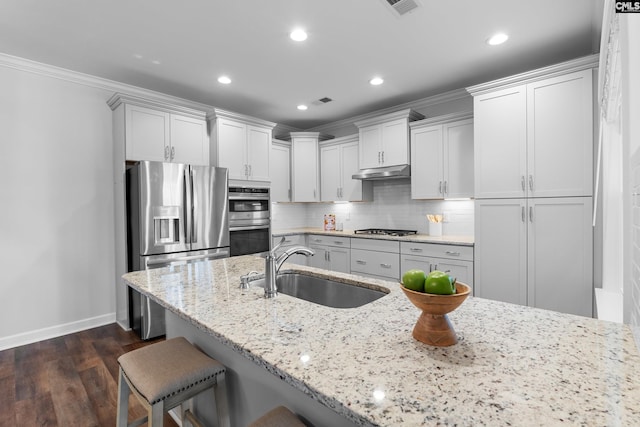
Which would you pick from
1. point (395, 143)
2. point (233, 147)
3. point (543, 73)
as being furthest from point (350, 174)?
point (543, 73)

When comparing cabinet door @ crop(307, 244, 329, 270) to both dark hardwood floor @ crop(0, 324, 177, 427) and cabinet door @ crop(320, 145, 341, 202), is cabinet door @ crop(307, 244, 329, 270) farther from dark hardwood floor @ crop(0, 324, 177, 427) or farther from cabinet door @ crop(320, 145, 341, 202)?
dark hardwood floor @ crop(0, 324, 177, 427)

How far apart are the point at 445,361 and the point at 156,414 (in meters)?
1.03

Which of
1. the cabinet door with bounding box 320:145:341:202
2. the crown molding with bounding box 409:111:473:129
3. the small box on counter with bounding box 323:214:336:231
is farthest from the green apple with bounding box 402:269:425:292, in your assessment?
the small box on counter with bounding box 323:214:336:231

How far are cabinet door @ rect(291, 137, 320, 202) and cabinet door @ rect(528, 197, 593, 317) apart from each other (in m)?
2.98

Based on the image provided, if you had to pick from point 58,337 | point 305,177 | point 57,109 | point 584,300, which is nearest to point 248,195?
point 305,177

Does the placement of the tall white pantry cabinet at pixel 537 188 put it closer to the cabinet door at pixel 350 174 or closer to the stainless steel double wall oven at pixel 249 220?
the cabinet door at pixel 350 174

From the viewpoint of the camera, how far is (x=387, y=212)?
452 centimetres

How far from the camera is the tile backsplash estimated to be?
12.7 feet

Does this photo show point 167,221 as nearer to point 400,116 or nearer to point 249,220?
point 249,220

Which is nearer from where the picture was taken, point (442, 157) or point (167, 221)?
point (167, 221)

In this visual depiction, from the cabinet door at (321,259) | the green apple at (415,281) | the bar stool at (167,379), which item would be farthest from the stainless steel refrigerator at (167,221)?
the green apple at (415,281)

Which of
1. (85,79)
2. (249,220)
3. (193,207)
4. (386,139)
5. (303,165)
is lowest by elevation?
(249,220)

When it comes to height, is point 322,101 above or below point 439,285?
above

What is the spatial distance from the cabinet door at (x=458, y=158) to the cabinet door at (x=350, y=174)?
4.13 feet
